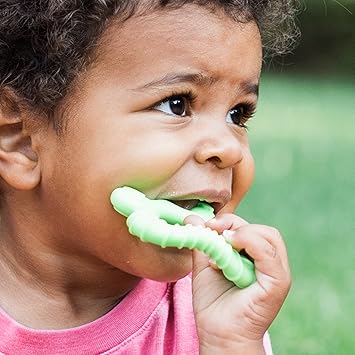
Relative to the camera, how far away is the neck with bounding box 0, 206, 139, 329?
2.41 m

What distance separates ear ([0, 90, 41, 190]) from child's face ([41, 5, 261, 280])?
0.06 meters

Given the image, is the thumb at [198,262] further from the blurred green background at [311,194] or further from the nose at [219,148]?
the blurred green background at [311,194]

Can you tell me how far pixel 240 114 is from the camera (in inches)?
92.5

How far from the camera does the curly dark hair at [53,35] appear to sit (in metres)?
2.25

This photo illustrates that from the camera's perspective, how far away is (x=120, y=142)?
7.15ft

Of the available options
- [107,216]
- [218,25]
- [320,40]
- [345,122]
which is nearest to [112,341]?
[107,216]

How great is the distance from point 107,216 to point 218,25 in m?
0.40

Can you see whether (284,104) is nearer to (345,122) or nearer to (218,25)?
(345,122)

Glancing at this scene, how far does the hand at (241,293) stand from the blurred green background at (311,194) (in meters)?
1.19

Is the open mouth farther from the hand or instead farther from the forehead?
the forehead

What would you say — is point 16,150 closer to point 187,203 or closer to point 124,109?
point 124,109

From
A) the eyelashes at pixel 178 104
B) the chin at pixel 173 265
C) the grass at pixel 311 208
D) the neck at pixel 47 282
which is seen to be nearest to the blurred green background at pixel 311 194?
the grass at pixel 311 208

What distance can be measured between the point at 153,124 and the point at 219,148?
0.13 m

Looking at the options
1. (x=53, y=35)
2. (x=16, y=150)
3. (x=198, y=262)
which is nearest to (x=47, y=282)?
(x=16, y=150)
